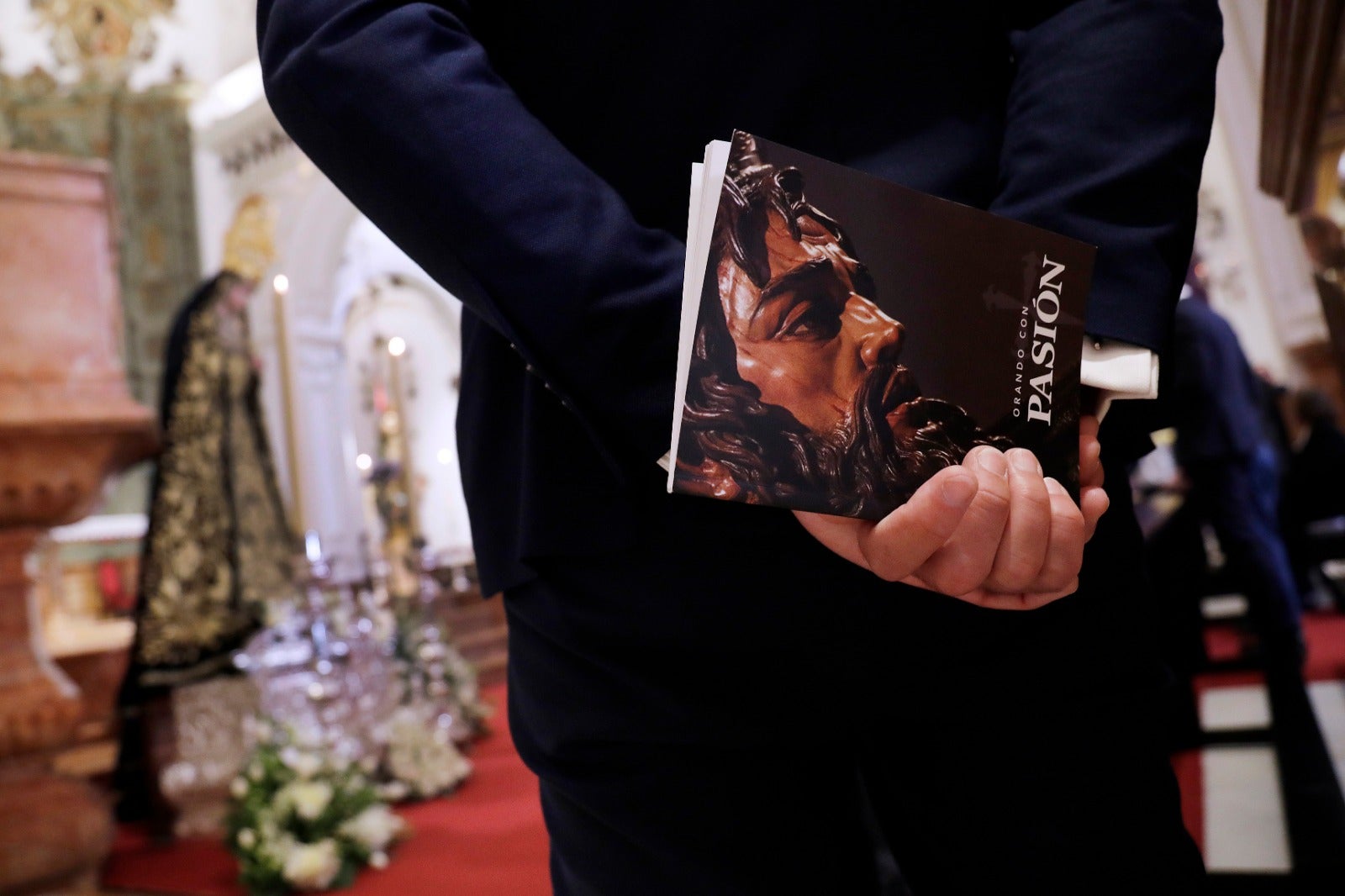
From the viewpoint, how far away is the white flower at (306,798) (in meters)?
2.42

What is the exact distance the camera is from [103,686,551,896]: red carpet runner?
2.04 m

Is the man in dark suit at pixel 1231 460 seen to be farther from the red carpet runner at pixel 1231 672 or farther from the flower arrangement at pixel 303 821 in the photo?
the flower arrangement at pixel 303 821

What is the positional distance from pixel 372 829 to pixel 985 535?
230 cm

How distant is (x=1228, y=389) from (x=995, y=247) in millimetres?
3210

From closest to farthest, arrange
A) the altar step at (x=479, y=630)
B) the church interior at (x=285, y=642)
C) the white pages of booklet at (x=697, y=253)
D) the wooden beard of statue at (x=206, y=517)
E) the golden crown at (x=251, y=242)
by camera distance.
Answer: the white pages of booklet at (x=697, y=253) → the church interior at (x=285, y=642) → the wooden beard of statue at (x=206, y=517) → the golden crown at (x=251, y=242) → the altar step at (x=479, y=630)

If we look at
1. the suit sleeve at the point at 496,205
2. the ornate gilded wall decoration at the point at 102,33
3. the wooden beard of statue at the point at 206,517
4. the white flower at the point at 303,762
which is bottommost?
the white flower at the point at 303,762

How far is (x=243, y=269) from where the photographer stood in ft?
11.2

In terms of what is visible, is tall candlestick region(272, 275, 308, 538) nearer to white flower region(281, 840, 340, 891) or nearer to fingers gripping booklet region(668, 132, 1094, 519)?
white flower region(281, 840, 340, 891)

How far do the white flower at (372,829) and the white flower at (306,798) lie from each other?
75 mm

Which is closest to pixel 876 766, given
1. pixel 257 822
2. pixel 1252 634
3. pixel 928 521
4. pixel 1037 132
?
pixel 928 521

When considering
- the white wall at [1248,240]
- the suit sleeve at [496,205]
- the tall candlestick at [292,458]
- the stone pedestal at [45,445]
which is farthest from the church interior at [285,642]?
the tall candlestick at [292,458]

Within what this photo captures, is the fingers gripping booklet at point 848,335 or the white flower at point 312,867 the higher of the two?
the fingers gripping booklet at point 848,335

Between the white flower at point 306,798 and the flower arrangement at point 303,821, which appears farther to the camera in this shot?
the white flower at point 306,798

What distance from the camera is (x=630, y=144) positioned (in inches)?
25.7
